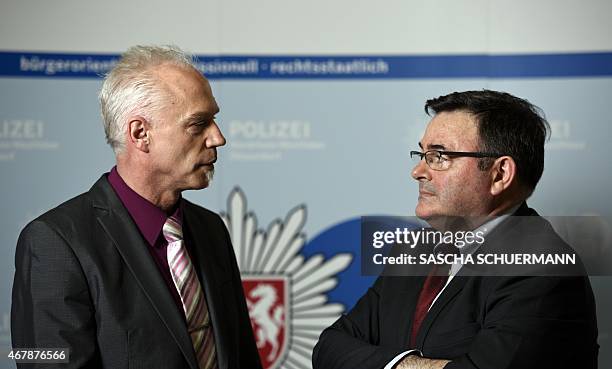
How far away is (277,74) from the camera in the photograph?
3898 millimetres

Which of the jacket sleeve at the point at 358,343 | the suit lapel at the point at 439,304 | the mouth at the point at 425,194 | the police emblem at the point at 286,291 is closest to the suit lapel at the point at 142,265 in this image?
the jacket sleeve at the point at 358,343

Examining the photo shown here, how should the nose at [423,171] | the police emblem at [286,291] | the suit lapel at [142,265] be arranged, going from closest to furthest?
1. the suit lapel at [142,265]
2. the nose at [423,171]
3. the police emblem at [286,291]

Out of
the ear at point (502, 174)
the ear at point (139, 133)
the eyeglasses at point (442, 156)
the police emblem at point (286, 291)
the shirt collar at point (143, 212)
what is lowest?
the police emblem at point (286, 291)

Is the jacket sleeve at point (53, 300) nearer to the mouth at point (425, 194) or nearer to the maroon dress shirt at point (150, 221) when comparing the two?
the maroon dress shirt at point (150, 221)

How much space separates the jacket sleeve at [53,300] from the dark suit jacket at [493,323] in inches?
29.1

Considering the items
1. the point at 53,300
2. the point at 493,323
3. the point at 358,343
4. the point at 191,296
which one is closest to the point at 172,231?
the point at 191,296

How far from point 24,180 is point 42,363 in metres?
2.21

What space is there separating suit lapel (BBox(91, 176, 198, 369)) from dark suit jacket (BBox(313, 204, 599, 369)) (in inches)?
20.5

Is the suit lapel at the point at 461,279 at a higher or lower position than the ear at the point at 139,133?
lower

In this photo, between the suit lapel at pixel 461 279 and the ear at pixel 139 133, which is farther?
the suit lapel at pixel 461 279

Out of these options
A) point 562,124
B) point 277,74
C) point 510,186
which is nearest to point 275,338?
point 277,74

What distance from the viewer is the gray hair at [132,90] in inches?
81.0

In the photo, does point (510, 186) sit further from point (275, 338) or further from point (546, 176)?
point (275, 338)

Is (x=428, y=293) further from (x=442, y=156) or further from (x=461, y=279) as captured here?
(x=442, y=156)
